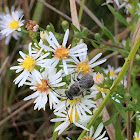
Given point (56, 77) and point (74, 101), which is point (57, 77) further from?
point (74, 101)

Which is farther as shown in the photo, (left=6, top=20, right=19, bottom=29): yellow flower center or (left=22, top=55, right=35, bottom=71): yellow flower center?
(left=6, top=20, right=19, bottom=29): yellow flower center

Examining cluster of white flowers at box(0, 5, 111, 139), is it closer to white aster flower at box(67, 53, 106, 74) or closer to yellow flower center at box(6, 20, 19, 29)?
A: white aster flower at box(67, 53, 106, 74)

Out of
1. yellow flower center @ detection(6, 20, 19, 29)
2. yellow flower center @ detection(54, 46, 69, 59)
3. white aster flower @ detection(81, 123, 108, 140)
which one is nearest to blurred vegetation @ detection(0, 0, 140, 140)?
yellow flower center @ detection(6, 20, 19, 29)

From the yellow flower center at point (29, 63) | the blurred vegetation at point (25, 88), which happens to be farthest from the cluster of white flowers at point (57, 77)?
the blurred vegetation at point (25, 88)

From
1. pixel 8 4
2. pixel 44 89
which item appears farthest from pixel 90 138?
pixel 8 4

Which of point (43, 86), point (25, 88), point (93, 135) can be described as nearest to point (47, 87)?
point (43, 86)

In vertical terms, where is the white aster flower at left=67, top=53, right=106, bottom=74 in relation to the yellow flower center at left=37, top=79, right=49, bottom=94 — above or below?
above

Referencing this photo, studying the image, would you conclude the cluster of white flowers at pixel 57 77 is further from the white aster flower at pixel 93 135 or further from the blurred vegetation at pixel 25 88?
the blurred vegetation at pixel 25 88
